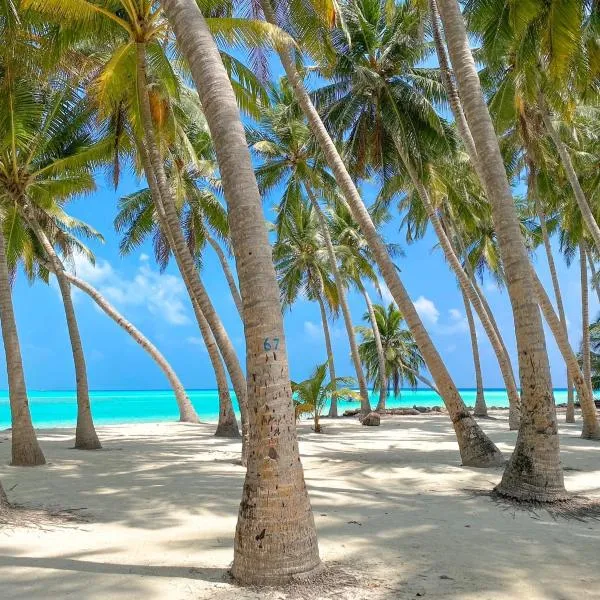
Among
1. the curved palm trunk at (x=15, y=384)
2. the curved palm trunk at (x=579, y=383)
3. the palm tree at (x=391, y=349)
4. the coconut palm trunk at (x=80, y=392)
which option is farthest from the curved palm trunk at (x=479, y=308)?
the palm tree at (x=391, y=349)

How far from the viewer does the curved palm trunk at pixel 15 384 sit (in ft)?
28.1

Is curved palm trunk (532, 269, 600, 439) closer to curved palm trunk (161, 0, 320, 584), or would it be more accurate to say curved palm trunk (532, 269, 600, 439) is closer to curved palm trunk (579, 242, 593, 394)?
curved palm trunk (579, 242, 593, 394)

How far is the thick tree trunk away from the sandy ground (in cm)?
54

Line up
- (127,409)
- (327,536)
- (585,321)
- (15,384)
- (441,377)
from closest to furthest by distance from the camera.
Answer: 1. (327,536)
2. (15,384)
3. (441,377)
4. (585,321)
5. (127,409)

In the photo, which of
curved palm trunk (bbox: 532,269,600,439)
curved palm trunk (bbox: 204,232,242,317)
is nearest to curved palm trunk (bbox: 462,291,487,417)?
curved palm trunk (bbox: 532,269,600,439)

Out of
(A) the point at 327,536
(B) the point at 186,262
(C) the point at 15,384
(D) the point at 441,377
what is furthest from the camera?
(B) the point at 186,262

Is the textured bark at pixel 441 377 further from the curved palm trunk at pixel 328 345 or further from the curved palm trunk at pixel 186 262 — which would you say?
the curved palm trunk at pixel 328 345

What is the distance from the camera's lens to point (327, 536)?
195 inches

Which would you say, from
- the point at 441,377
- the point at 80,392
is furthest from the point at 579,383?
the point at 80,392


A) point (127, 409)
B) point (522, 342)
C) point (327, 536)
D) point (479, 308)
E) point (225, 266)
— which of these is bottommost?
point (127, 409)

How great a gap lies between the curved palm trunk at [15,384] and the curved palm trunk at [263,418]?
582 centimetres

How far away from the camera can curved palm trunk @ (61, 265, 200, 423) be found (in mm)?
18531

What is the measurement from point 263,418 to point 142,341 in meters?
16.5

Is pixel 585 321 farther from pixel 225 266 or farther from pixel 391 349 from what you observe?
pixel 391 349
